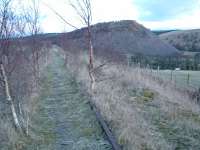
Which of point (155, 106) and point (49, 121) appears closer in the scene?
point (49, 121)

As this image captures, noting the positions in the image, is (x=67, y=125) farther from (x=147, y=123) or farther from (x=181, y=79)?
(x=181, y=79)

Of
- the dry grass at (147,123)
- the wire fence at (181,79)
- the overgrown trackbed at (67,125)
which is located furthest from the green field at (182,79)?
the overgrown trackbed at (67,125)

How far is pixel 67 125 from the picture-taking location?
8.20 m

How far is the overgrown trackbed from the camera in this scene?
6.71m

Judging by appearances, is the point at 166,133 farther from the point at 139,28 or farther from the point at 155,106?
the point at 139,28

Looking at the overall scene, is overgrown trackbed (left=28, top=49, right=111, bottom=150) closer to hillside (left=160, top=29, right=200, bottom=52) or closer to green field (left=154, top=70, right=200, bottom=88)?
green field (left=154, top=70, right=200, bottom=88)

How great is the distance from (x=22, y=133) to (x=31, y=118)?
157 centimetres

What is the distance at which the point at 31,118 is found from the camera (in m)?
8.75

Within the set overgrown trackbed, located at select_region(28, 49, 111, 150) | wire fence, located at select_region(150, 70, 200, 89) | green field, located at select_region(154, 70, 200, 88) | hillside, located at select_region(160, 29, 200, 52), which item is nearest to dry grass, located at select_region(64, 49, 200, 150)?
overgrown trackbed, located at select_region(28, 49, 111, 150)

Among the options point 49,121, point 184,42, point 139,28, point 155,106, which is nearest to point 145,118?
point 155,106

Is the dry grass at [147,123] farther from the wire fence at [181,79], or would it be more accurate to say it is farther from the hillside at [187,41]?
the hillside at [187,41]

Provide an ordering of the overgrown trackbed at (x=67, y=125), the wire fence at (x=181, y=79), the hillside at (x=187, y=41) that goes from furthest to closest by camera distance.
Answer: the hillside at (x=187, y=41)
the wire fence at (x=181, y=79)
the overgrown trackbed at (x=67, y=125)

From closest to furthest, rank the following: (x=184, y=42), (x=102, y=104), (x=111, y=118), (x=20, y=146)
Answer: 1. (x=20, y=146)
2. (x=111, y=118)
3. (x=102, y=104)
4. (x=184, y=42)

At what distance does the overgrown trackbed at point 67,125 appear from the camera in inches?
264
